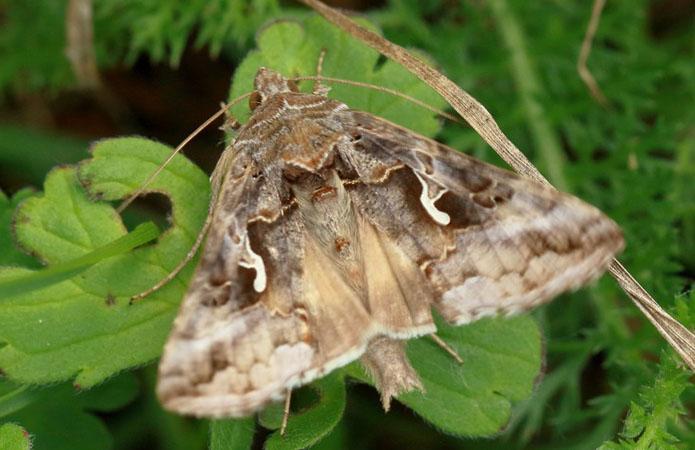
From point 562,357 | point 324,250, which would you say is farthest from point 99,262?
point 562,357

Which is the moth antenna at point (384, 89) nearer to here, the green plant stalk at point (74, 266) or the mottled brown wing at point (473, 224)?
the mottled brown wing at point (473, 224)

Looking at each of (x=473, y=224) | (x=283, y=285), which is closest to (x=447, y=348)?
(x=473, y=224)

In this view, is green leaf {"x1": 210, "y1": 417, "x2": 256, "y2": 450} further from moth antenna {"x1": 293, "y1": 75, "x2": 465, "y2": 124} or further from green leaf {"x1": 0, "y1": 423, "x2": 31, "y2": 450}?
moth antenna {"x1": 293, "y1": 75, "x2": 465, "y2": 124}

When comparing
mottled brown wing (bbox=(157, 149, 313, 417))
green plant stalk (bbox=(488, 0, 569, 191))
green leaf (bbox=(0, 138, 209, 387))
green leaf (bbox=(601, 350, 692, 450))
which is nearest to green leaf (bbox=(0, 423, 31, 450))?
green leaf (bbox=(0, 138, 209, 387))

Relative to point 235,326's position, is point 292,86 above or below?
above

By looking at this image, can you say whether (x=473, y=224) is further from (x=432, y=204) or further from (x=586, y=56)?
(x=586, y=56)

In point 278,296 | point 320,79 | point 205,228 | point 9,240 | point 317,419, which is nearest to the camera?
point 278,296

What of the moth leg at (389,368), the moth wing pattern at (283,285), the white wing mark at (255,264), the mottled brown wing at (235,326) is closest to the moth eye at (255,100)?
the moth wing pattern at (283,285)
